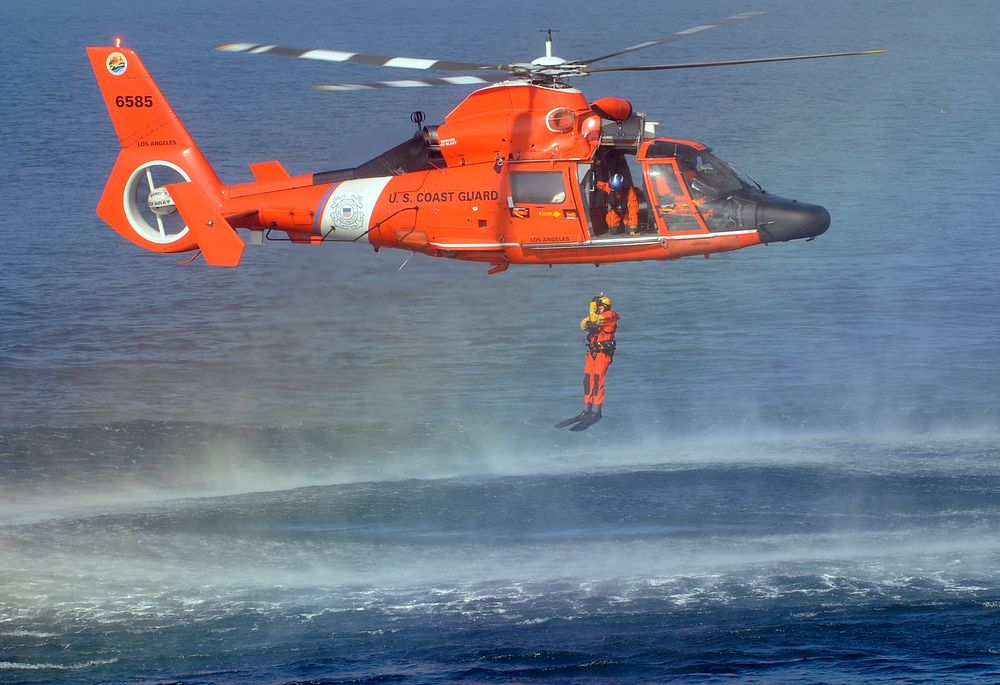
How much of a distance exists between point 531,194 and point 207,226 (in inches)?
220

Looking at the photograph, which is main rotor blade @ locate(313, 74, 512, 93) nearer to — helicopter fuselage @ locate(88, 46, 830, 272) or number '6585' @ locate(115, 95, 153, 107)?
helicopter fuselage @ locate(88, 46, 830, 272)

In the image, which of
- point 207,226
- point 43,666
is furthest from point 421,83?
point 43,666

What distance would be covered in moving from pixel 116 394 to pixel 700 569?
20426 mm

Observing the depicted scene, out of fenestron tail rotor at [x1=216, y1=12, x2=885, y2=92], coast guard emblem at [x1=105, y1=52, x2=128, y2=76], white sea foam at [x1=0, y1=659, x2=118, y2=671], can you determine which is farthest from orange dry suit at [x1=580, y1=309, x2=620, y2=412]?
white sea foam at [x1=0, y1=659, x2=118, y2=671]

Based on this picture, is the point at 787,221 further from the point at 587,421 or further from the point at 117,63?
the point at 117,63

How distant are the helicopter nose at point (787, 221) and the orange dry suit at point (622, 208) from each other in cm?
196

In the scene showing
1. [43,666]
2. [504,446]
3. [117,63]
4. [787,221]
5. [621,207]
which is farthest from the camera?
[504,446]

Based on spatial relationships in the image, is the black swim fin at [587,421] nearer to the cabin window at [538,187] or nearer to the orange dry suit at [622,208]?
the orange dry suit at [622,208]

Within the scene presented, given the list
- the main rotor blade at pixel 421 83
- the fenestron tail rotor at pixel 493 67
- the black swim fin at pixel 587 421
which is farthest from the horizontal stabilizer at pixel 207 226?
the black swim fin at pixel 587 421

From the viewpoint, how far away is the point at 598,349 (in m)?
25.6

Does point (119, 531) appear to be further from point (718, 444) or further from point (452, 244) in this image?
point (718, 444)

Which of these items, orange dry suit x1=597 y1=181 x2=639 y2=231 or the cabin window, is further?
orange dry suit x1=597 y1=181 x2=639 y2=231

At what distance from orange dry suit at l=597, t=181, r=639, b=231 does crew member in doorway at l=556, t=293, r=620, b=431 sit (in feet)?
10.8

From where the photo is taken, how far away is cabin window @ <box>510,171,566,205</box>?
2112 cm
